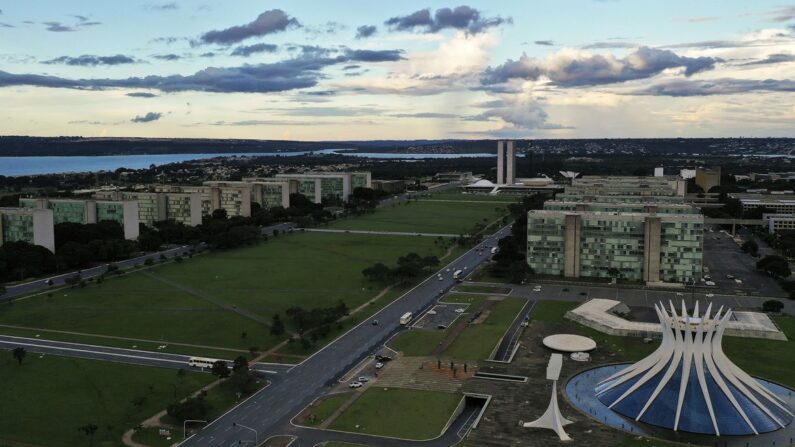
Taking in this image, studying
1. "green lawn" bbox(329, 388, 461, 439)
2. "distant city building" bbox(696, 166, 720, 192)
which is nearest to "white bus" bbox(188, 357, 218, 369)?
"green lawn" bbox(329, 388, 461, 439)

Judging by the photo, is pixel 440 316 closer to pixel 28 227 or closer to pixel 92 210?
pixel 28 227

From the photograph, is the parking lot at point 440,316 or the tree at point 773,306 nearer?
the parking lot at point 440,316

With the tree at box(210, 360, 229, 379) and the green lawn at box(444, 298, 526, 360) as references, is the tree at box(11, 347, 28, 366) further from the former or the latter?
the green lawn at box(444, 298, 526, 360)

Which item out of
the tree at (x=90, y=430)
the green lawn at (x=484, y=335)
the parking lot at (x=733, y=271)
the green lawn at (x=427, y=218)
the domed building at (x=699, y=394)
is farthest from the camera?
the green lawn at (x=427, y=218)

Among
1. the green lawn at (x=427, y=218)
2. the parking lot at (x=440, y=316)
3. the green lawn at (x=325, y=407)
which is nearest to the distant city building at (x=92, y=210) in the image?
the green lawn at (x=427, y=218)

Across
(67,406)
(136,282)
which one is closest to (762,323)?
(67,406)

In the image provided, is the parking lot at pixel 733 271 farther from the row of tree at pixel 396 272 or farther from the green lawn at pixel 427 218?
→ the green lawn at pixel 427 218
